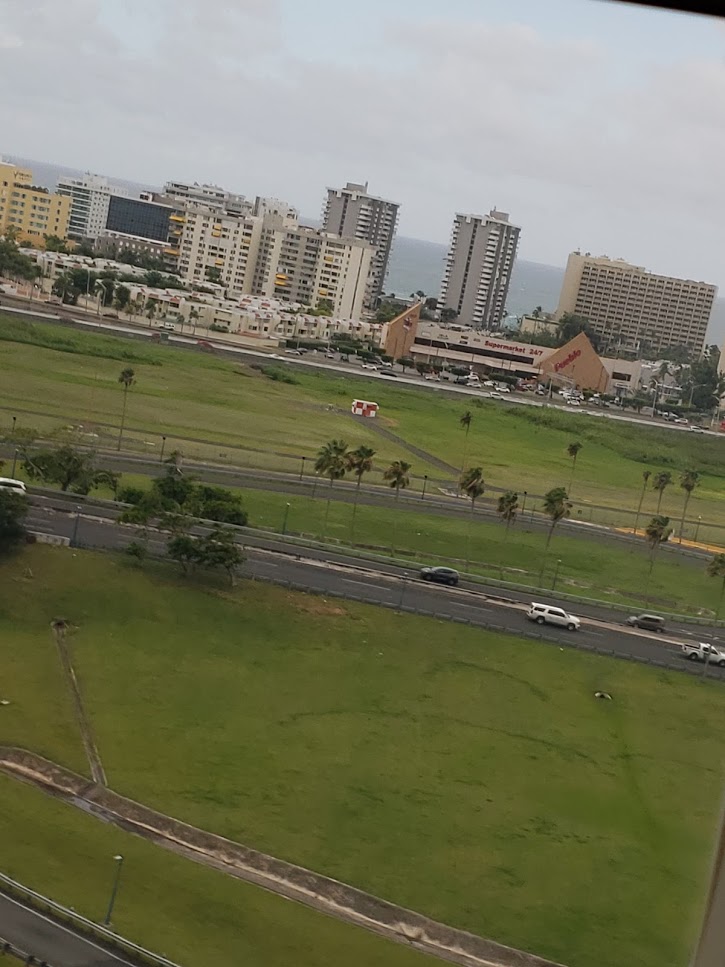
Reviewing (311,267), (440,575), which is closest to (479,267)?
(311,267)

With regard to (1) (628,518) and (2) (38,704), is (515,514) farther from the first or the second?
(2) (38,704)

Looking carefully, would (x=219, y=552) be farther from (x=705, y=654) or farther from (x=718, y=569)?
(x=718, y=569)

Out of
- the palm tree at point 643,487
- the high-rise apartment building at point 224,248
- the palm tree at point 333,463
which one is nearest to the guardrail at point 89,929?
the palm tree at point 333,463

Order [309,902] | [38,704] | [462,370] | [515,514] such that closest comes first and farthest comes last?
[309,902] < [38,704] < [515,514] < [462,370]

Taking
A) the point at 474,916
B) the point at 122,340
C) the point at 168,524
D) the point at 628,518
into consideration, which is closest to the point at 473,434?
the point at 628,518

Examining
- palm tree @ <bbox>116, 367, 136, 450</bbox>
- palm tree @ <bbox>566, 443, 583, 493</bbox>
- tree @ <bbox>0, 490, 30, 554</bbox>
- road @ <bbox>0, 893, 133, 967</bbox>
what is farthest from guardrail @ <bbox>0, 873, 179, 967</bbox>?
palm tree @ <bbox>566, 443, 583, 493</bbox>

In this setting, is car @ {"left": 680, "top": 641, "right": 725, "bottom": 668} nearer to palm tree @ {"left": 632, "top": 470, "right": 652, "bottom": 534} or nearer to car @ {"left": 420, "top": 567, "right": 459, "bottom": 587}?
car @ {"left": 420, "top": 567, "right": 459, "bottom": 587}
